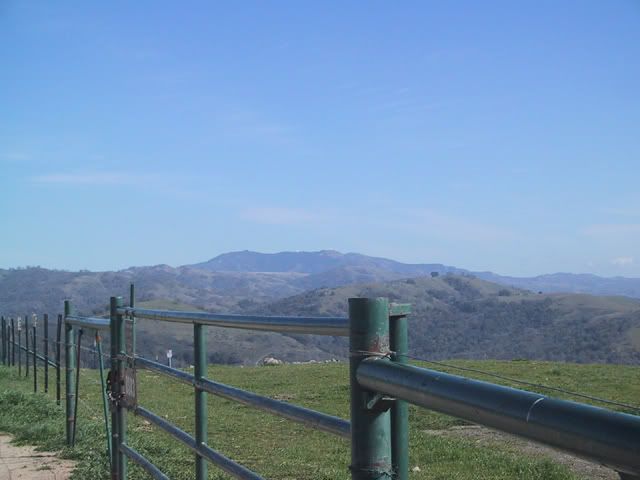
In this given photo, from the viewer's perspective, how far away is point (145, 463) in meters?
5.02

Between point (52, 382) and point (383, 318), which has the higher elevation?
point (383, 318)

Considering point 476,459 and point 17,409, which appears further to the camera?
point 17,409

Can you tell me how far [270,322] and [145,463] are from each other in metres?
2.52

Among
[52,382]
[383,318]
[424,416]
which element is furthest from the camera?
[52,382]

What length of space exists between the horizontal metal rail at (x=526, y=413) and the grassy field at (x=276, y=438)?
17.4 ft

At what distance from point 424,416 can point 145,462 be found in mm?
7107

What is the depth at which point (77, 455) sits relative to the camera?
777 cm

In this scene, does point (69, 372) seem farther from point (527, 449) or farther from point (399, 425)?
point (399, 425)

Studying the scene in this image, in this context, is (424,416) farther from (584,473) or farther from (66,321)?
(66,321)

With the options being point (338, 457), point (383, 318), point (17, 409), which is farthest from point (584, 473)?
point (17, 409)

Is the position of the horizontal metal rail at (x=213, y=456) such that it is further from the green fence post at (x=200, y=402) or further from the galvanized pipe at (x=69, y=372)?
the galvanized pipe at (x=69, y=372)

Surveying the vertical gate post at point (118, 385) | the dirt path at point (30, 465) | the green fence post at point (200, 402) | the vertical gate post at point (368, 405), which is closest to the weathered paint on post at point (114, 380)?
the vertical gate post at point (118, 385)

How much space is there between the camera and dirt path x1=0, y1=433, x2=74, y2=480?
6988 mm

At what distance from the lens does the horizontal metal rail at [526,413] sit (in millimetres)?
1227
